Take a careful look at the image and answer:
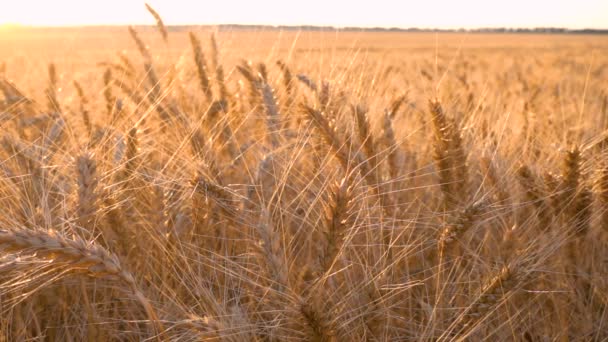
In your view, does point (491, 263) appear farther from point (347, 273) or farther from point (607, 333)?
point (347, 273)

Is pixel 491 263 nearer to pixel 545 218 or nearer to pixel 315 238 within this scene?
pixel 545 218

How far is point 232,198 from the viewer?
1.22 metres

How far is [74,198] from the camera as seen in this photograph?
1.23m

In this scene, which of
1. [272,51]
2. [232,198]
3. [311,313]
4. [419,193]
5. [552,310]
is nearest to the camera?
[311,313]

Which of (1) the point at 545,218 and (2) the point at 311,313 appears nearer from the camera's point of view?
(2) the point at 311,313

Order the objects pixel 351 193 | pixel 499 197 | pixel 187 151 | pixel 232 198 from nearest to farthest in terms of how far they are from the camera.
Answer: pixel 351 193 → pixel 232 198 → pixel 499 197 → pixel 187 151

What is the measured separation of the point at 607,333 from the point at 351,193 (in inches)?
31.2

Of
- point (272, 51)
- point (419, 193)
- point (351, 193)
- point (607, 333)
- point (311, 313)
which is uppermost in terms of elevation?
point (272, 51)

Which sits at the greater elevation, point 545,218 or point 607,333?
point 545,218

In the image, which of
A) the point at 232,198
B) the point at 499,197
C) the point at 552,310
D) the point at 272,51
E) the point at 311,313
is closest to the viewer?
the point at 311,313

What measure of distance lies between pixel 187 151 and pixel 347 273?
2.05 feet

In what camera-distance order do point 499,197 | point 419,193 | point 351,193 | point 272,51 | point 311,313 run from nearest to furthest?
point 311,313, point 351,193, point 499,197, point 419,193, point 272,51

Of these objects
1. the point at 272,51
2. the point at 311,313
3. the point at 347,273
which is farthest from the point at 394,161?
the point at 272,51

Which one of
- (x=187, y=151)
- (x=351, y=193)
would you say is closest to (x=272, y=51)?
(x=187, y=151)
